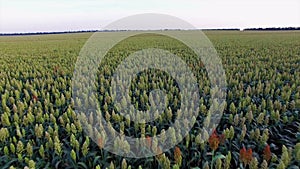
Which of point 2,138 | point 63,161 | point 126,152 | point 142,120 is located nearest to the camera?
point 126,152

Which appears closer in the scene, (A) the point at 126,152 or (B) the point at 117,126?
(A) the point at 126,152

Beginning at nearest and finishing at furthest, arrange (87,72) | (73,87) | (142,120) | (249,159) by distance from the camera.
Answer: (249,159), (142,120), (73,87), (87,72)

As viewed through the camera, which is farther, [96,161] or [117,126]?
[117,126]

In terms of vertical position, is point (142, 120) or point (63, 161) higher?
point (142, 120)

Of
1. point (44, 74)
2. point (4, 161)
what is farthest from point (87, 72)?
point (4, 161)

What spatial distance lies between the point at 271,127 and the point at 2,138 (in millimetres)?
3591

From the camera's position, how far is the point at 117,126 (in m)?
4.05

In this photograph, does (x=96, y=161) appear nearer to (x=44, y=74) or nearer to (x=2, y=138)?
(x=2, y=138)

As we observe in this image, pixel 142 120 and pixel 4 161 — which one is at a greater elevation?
pixel 142 120

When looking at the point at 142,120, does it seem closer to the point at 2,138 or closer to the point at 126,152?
the point at 126,152

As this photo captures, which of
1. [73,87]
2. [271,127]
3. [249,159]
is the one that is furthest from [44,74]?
[249,159]

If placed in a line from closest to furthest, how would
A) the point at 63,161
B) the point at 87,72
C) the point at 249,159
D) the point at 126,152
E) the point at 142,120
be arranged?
the point at 249,159 < the point at 126,152 < the point at 63,161 < the point at 142,120 < the point at 87,72

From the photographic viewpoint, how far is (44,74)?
8.61 metres

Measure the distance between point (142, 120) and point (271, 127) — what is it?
1.86 meters
